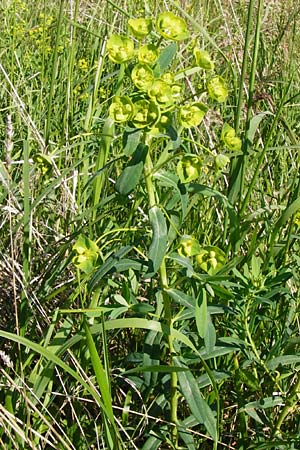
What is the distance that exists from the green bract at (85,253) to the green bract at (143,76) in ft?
0.90

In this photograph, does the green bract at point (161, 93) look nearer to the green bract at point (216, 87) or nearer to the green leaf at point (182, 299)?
the green bract at point (216, 87)

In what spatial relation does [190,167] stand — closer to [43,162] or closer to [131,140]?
[131,140]

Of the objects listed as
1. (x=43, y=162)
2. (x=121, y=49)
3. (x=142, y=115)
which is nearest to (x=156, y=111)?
(x=142, y=115)

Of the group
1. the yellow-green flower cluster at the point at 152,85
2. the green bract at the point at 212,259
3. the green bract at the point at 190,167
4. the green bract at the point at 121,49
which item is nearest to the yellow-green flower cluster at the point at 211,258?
the green bract at the point at 212,259

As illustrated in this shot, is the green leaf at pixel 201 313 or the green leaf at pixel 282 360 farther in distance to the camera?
the green leaf at pixel 282 360

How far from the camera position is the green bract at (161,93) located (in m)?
1.08

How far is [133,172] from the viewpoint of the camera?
1.14 metres

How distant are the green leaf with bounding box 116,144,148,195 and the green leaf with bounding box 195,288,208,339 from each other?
9.2 inches

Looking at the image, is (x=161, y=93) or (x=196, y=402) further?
(x=196, y=402)

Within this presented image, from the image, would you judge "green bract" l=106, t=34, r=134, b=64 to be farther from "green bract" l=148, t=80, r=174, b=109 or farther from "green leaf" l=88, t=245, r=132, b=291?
"green leaf" l=88, t=245, r=132, b=291

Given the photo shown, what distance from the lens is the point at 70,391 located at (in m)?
1.48

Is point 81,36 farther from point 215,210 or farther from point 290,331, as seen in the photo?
point 290,331

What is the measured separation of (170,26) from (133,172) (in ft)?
0.81

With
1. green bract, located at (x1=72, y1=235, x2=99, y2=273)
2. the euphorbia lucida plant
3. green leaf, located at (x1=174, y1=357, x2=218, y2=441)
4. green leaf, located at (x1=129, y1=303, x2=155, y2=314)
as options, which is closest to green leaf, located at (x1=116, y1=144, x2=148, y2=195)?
the euphorbia lucida plant
